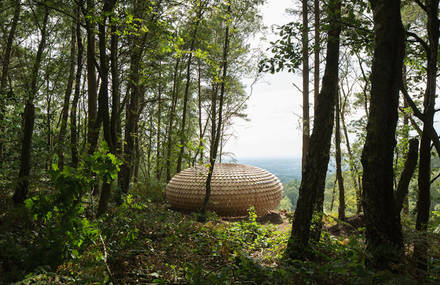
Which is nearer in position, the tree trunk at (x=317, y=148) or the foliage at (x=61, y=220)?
the foliage at (x=61, y=220)

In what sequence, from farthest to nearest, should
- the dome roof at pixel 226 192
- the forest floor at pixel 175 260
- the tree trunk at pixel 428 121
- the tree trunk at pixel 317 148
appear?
the dome roof at pixel 226 192
the tree trunk at pixel 317 148
the tree trunk at pixel 428 121
the forest floor at pixel 175 260

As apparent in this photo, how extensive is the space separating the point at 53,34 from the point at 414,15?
1048 centimetres

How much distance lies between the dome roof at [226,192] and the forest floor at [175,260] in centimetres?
187

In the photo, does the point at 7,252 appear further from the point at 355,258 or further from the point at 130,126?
the point at 130,126

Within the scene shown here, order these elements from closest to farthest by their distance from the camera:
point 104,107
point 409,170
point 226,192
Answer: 1. point 409,170
2. point 104,107
3. point 226,192

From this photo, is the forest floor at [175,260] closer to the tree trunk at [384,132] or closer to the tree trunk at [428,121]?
the tree trunk at [384,132]

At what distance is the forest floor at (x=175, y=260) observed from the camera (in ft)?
5.47

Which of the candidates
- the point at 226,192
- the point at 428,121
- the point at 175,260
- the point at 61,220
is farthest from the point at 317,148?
the point at 226,192

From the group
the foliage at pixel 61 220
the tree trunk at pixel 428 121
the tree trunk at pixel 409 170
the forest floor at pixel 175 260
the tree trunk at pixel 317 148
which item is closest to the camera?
the forest floor at pixel 175 260

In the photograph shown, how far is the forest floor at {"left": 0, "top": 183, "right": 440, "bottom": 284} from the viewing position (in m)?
1.67

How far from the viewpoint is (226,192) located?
20.8 ft

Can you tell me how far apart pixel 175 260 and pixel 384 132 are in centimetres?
232

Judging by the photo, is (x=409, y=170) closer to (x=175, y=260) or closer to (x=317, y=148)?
(x=317, y=148)

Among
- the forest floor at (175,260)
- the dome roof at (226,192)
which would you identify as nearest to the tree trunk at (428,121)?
the forest floor at (175,260)
